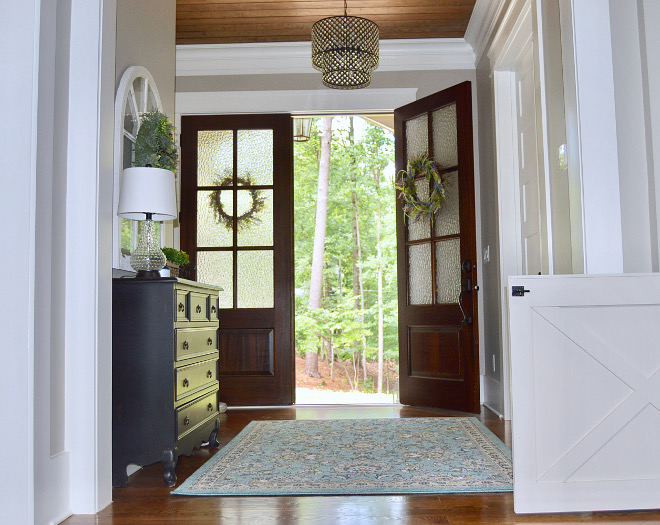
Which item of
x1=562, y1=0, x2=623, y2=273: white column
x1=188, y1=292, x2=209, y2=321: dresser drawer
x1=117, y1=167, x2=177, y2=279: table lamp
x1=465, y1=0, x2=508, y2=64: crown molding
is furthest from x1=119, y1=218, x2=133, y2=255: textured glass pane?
x1=465, y1=0, x2=508, y2=64: crown molding

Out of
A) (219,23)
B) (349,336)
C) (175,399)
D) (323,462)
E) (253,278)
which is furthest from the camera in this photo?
(349,336)

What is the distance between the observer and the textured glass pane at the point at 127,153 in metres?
3.21

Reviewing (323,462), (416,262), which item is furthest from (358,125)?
(323,462)

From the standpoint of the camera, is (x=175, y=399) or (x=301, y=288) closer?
(x=175, y=399)

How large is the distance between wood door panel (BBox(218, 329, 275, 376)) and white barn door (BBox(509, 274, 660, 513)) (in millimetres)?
3297

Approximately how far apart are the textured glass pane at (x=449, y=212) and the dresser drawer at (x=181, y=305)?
244 cm

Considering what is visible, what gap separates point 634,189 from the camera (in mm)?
2617

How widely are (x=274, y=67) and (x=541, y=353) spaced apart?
3.97 m

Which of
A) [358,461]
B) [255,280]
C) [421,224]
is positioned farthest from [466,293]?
[358,461]

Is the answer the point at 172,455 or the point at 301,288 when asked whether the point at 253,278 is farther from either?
the point at 301,288

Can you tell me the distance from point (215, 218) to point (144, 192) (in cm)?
259

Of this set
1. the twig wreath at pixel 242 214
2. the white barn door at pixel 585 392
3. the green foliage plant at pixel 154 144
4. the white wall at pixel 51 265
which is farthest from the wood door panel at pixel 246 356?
the white barn door at pixel 585 392

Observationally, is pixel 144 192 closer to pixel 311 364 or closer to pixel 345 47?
pixel 345 47

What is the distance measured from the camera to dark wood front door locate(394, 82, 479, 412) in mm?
4684
